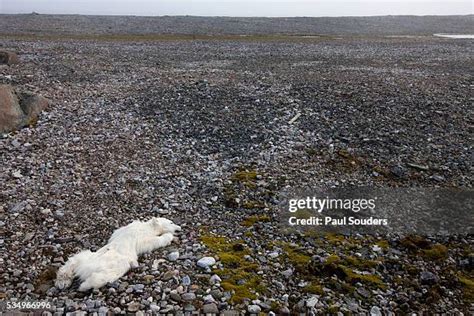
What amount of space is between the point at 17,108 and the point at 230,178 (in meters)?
8.28

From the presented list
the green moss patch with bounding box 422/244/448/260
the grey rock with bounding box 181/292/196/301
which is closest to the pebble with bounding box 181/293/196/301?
the grey rock with bounding box 181/292/196/301

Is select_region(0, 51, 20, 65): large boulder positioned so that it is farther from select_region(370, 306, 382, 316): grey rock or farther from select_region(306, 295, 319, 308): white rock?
select_region(370, 306, 382, 316): grey rock

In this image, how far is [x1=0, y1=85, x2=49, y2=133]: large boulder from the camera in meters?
13.3

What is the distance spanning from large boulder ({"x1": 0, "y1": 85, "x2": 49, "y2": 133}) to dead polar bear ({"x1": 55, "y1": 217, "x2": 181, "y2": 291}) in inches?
292

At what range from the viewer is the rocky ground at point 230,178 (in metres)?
6.85

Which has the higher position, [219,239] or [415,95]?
[415,95]

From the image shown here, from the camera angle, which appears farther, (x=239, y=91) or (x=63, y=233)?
(x=239, y=91)

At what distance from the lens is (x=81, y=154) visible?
12.1 metres

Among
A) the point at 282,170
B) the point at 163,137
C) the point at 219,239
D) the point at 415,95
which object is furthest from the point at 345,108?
the point at 219,239

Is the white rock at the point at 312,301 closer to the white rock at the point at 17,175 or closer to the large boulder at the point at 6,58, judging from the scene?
the white rock at the point at 17,175

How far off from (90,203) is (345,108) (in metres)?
10.7

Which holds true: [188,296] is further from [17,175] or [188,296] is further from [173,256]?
[17,175]

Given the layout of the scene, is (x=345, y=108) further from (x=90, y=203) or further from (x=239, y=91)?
(x=90, y=203)

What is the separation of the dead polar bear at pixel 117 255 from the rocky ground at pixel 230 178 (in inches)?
7.8
